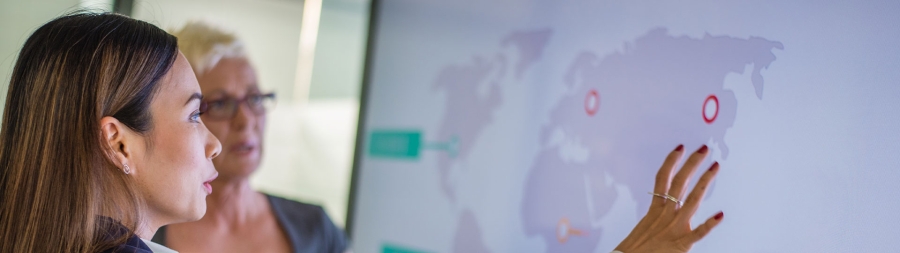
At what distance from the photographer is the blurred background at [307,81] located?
3105mm

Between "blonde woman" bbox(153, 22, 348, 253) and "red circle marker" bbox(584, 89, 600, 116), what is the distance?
38.0 inches

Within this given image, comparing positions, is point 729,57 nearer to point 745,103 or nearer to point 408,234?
point 745,103

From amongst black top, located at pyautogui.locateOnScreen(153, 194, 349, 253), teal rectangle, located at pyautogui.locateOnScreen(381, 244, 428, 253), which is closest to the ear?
black top, located at pyautogui.locateOnScreen(153, 194, 349, 253)

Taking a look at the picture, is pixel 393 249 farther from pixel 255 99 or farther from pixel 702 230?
pixel 702 230

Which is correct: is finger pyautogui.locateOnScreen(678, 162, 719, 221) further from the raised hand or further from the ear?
the ear

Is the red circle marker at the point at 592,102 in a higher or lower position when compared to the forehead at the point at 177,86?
higher

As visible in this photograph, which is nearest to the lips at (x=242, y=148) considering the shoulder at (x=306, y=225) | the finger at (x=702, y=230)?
the shoulder at (x=306, y=225)

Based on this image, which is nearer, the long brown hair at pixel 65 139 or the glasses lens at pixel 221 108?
the long brown hair at pixel 65 139

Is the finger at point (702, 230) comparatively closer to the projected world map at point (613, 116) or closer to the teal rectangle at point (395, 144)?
the projected world map at point (613, 116)

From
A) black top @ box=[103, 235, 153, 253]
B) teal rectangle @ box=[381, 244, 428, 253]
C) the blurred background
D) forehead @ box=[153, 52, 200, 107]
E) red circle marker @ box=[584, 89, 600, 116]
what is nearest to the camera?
black top @ box=[103, 235, 153, 253]

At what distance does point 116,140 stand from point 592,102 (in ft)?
3.51

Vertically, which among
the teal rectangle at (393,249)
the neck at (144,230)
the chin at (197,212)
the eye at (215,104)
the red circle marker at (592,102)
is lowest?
the teal rectangle at (393,249)

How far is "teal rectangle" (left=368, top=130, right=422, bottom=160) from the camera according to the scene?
2.52 metres

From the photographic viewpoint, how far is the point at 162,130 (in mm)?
1259
